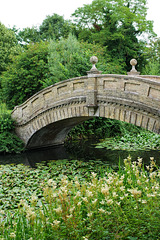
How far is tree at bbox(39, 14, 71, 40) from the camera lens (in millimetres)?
30172

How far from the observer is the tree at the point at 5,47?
83.6 ft

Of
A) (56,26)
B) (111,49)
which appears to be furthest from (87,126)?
(56,26)

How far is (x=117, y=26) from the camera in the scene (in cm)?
2491

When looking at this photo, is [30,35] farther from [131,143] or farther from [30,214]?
[30,214]

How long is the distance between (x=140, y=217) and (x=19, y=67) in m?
14.5

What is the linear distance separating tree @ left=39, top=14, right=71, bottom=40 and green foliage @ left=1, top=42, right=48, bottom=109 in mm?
14011

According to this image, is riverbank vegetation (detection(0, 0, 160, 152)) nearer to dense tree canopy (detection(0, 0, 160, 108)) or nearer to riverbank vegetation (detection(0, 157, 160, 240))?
dense tree canopy (detection(0, 0, 160, 108))

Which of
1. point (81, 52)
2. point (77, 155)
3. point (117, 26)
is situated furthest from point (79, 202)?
point (117, 26)

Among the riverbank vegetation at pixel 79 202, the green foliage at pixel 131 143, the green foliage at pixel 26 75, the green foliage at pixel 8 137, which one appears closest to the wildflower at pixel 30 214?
the riverbank vegetation at pixel 79 202

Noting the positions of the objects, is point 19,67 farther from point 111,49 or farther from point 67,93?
point 111,49

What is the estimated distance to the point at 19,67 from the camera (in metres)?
16.5

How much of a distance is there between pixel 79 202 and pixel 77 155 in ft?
25.8

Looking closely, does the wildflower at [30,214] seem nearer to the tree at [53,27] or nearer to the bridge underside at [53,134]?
the bridge underside at [53,134]

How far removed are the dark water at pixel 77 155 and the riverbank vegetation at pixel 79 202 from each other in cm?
81
